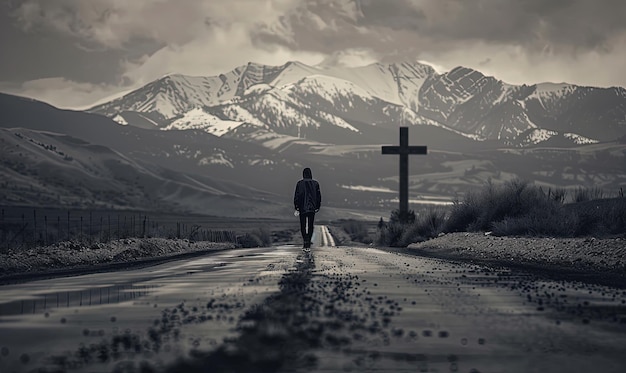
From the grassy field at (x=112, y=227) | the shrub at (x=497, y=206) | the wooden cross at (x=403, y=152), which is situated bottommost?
the grassy field at (x=112, y=227)

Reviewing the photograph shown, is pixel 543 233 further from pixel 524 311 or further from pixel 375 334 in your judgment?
pixel 375 334

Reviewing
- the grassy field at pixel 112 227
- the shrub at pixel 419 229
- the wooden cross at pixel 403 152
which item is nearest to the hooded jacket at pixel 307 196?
the grassy field at pixel 112 227

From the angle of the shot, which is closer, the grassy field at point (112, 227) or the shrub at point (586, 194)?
the shrub at point (586, 194)

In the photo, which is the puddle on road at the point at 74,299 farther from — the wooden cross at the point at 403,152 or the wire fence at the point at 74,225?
the wire fence at the point at 74,225

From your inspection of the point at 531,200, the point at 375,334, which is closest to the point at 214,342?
the point at 375,334

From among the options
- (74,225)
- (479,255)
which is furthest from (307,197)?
(74,225)

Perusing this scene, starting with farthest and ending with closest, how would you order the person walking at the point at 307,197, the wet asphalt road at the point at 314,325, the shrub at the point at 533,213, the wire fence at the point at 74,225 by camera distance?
the wire fence at the point at 74,225
the person walking at the point at 307,197
the shrub at the point at 533,213
the wet asphalt road at the point at 314,325

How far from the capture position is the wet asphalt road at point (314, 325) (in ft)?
24.2

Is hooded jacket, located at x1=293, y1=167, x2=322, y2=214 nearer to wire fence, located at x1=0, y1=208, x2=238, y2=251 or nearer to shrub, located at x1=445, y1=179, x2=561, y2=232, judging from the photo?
shrub, located at x1=445, y1=179, x2=561, y2=232

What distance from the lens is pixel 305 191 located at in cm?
3045

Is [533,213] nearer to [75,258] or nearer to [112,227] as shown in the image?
[75,258]

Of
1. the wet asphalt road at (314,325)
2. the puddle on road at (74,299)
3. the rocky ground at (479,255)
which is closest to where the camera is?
the wet asphalt road at (314,325)

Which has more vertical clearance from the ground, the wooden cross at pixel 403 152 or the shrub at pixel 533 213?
the wooden cross at pixel 403 152

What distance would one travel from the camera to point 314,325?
30.6ft
